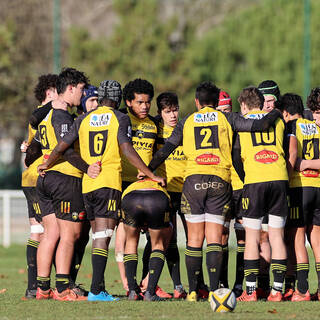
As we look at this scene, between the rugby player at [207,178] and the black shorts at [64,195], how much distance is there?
38.1 inches

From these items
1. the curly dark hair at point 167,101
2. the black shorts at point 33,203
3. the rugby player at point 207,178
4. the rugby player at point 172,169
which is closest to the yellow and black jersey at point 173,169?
the rugby player at point 172,169

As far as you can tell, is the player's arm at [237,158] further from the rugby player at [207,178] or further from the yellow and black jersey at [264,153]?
the rugby player at [207,178]

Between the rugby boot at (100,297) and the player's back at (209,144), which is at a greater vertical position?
the player's back at (209,144)

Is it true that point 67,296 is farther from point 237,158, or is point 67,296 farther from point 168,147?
point 237,158

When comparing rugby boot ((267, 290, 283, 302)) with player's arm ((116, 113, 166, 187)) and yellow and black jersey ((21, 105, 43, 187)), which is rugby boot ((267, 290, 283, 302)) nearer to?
player's arm ((116, 113, 166, 187))

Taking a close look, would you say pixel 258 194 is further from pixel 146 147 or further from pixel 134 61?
pixel 134 61

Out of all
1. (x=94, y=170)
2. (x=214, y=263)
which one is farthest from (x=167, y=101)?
(x=214, y=263)

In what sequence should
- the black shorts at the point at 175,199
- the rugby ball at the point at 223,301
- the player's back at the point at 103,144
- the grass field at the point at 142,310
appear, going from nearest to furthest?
the grass field at the point at 142,310
the rugby ball at the point at 223,301
the player's back at the point at 103,144
the black shorts at the point at 175,199

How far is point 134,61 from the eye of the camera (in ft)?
125

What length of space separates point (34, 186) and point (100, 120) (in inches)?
63.1

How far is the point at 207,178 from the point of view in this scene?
938 cm

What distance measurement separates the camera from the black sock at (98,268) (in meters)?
9.26

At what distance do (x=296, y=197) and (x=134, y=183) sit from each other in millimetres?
1822

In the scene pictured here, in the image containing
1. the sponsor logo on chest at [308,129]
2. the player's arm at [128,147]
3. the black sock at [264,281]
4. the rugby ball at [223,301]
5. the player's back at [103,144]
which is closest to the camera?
the rugby ball at [223,301]
